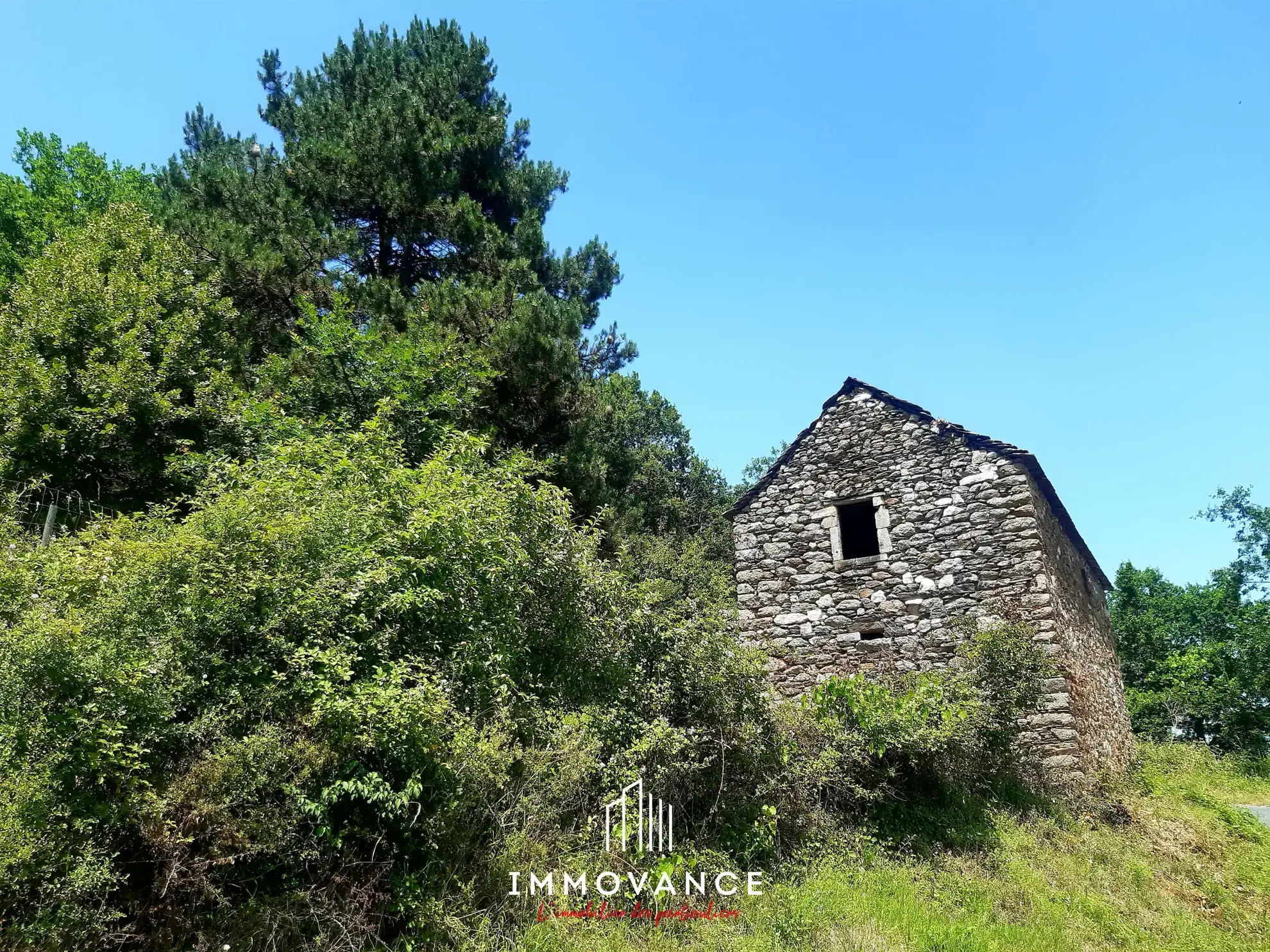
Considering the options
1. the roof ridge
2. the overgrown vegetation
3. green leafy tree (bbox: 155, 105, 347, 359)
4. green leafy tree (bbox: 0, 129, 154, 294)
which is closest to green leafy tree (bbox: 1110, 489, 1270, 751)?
the roof ridge

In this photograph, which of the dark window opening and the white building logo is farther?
the dark window opening

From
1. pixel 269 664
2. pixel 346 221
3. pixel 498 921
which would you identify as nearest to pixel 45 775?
pixel 269 664

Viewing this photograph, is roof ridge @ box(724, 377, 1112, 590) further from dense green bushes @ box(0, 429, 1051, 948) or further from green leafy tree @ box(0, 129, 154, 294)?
green leafy tree @ box(0, 129, 154, 294)

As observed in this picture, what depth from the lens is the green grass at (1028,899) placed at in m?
5.21

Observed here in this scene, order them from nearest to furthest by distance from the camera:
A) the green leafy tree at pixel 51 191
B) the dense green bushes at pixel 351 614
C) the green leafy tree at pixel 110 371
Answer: the dense green bushes at pixel 351 614 → the green leafy tree at pixel 110 371 → the green leafy tree at pixel 51 191

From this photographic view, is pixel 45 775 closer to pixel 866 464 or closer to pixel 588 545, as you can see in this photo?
pixel 588 545

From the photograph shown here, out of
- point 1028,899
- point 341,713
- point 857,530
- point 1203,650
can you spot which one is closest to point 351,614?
point 341,713

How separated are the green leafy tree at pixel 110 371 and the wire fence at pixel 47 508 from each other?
27 cm

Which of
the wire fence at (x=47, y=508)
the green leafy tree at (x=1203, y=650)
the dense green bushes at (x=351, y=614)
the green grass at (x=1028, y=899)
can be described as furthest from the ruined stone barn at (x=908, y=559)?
the green leafy tree at (x=1203, y=650)

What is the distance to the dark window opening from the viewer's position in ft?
38.7

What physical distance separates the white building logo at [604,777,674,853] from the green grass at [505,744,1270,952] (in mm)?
599

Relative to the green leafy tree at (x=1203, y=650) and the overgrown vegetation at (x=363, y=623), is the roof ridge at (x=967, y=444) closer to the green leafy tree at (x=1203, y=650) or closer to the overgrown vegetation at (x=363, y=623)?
the overgrown vegetation at (x=363, y=623)

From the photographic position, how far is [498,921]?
15.1ft

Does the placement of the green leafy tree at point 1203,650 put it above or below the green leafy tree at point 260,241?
below
